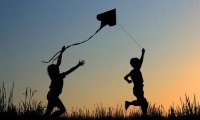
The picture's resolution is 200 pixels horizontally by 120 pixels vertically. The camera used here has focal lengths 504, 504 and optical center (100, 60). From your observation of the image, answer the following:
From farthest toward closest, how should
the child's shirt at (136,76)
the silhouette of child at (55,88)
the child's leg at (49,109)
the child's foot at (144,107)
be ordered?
the child's shirt at (136,76) → the child's foot at (144,107) → the child's leg at (49,109) → the silhouette of child at (55,88)

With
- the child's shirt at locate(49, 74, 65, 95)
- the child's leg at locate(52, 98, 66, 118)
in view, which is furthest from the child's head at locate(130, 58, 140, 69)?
the child's leg at locate(52, 98, 66, 118)

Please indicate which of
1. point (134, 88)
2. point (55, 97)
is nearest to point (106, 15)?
point (134, 88)

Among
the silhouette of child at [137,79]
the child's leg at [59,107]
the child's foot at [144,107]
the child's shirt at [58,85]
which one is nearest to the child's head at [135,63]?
the silhouette of child at [137,79]

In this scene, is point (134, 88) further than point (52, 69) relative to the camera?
Yes

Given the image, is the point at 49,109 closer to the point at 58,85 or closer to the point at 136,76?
the point at 58,85

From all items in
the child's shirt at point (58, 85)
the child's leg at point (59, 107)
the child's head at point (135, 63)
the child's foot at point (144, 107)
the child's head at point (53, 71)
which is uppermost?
the child's head at point (135, 63)

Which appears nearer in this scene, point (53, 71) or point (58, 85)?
point (58, 85)

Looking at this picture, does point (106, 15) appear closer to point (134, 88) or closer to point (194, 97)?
point (134, 88)

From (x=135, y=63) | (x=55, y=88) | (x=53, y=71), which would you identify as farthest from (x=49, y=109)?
(x=135, y=63)

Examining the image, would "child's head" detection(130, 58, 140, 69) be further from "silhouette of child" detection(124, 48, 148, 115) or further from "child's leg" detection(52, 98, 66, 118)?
"child's leg" detection(52, 98, 66, 118)

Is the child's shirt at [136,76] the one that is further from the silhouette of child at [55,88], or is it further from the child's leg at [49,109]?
the child's leg at [49,109]

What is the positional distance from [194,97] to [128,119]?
7.11 feet

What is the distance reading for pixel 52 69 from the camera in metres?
13.2

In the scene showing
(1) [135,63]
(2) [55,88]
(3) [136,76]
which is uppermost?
(1) [135,63]
